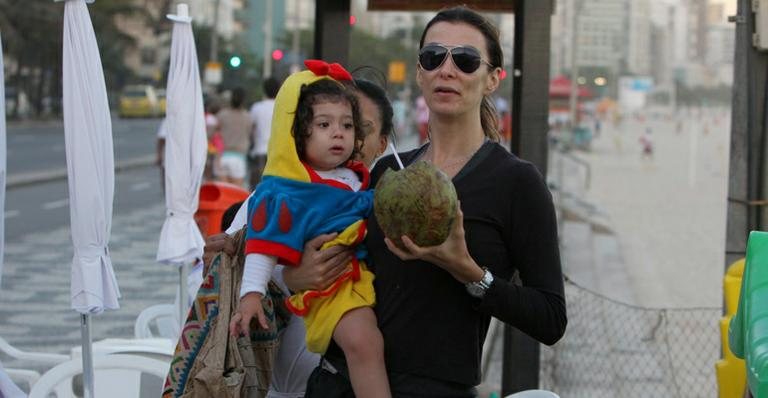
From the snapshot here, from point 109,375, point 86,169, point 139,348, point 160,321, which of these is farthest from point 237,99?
point 86,169

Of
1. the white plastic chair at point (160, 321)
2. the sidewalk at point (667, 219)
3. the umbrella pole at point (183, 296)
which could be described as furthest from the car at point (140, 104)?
the umbrella pole at point (183, 296)

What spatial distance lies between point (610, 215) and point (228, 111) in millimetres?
14202

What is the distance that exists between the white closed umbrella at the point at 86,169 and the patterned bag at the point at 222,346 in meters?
1.47

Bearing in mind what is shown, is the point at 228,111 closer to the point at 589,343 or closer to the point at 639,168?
the point at 589,343

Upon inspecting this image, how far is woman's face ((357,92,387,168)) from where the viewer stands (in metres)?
4.28

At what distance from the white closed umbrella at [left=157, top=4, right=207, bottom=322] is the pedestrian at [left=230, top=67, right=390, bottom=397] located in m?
3.18

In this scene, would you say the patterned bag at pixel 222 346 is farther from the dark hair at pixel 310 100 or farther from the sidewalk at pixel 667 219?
the sidewalk at pixel 667 219

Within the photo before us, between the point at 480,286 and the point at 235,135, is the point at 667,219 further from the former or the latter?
the point at 480,286

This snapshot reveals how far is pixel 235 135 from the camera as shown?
1809cm

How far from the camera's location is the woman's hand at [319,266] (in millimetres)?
3309

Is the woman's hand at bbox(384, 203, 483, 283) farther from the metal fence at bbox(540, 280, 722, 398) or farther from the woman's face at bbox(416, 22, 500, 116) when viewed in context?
the metal fence at bbox(540, 280, 722, 398)

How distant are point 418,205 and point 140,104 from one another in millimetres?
74348

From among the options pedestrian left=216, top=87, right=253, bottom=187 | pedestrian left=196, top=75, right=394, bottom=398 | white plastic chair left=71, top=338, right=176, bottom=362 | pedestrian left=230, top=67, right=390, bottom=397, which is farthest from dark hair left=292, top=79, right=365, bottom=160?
pedestrian left=216, top=87, right=253, bottom=187

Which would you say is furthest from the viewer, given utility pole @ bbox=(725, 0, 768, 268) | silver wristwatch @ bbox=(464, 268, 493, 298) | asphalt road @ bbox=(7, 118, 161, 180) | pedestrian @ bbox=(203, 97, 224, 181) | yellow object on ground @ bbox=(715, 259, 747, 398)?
asphalt road @ bbox=(7, 118, 161, 180)
